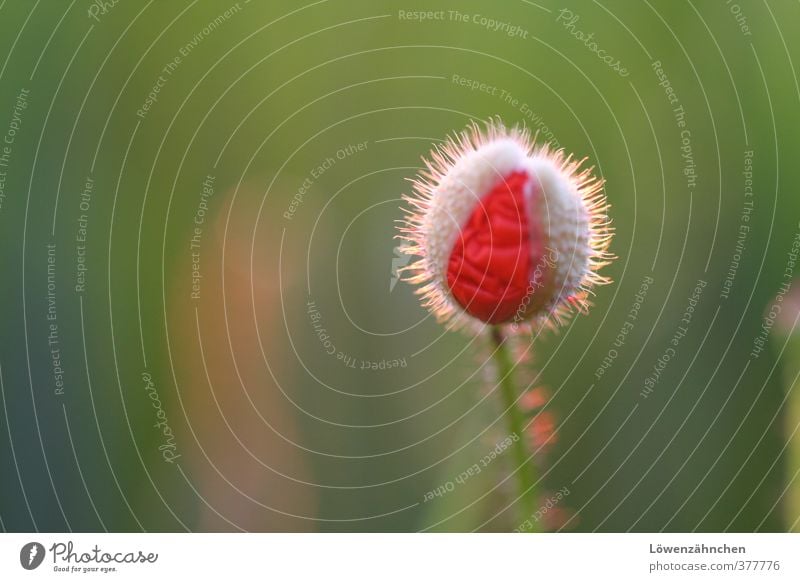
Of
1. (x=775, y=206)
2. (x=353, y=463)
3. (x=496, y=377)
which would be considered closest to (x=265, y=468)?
(x=353, y=463)
